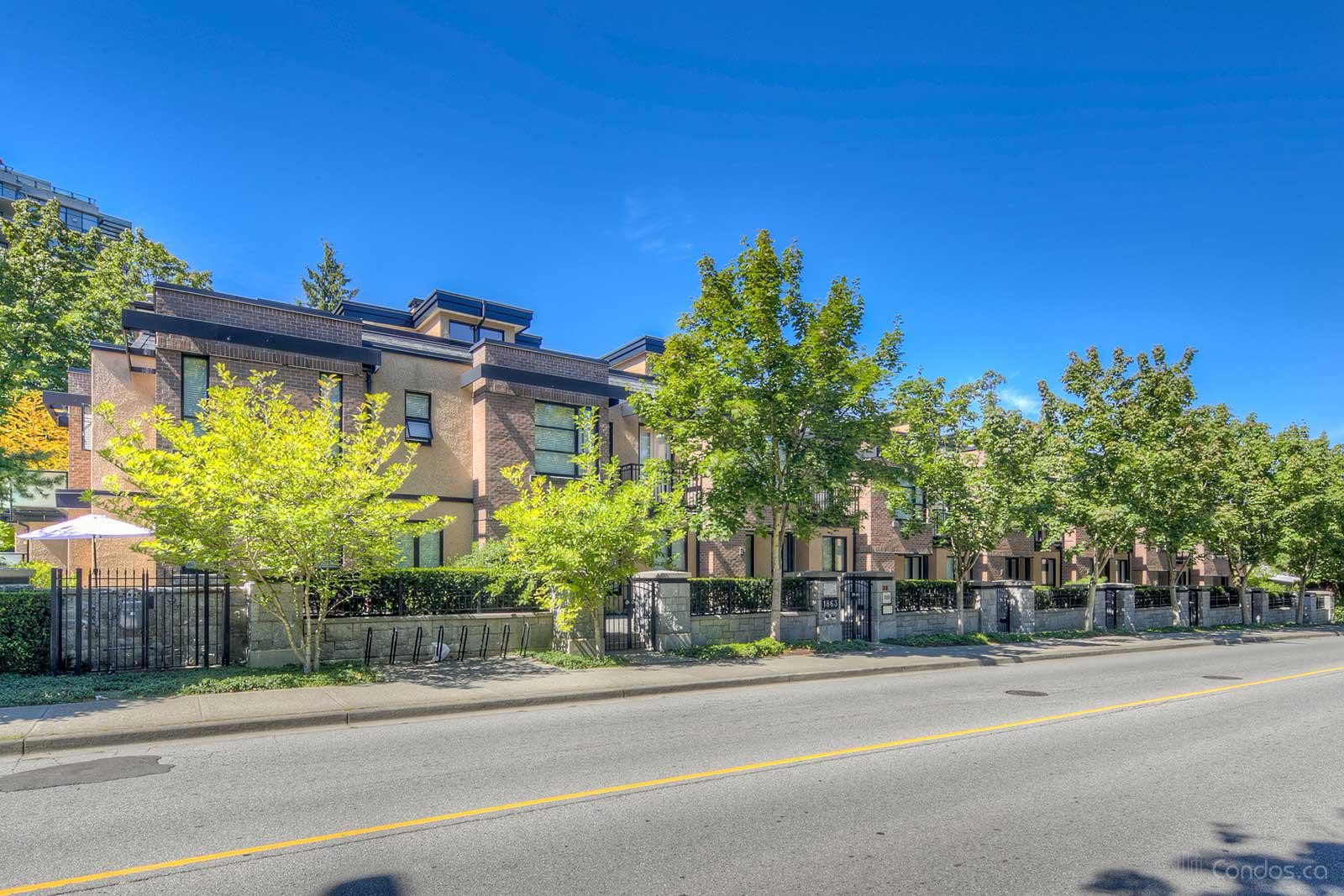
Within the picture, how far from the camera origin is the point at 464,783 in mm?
7188

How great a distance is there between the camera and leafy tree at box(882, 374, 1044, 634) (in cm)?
2206

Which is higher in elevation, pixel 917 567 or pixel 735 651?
pixel 735 651

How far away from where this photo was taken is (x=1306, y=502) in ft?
98.6

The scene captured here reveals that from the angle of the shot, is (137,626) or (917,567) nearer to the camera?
(137,626)

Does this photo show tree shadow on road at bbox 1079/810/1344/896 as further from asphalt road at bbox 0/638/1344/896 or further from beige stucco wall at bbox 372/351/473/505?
beige stucco wall at bbox 372/351/473/505

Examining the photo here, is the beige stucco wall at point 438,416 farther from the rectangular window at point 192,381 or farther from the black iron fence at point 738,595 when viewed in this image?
the black iron fence at point 738,595

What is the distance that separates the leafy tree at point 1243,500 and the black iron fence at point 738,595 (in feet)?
58.7

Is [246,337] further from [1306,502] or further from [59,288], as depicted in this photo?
[1306,502]

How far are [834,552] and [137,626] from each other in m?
24.5

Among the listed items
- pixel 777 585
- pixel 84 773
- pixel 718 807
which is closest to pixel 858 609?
pixel 777 585

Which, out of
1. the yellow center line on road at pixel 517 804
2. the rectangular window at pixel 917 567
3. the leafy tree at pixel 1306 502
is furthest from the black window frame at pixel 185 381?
the leafy tree at pixel 1306 502

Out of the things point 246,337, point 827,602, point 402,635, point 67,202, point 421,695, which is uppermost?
point 67,202

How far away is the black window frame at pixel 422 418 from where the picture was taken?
21.3m

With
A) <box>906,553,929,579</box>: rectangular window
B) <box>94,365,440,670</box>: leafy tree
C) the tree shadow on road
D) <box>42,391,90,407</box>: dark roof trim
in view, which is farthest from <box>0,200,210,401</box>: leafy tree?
<box>906,553,929,579</box>: rectangular window
